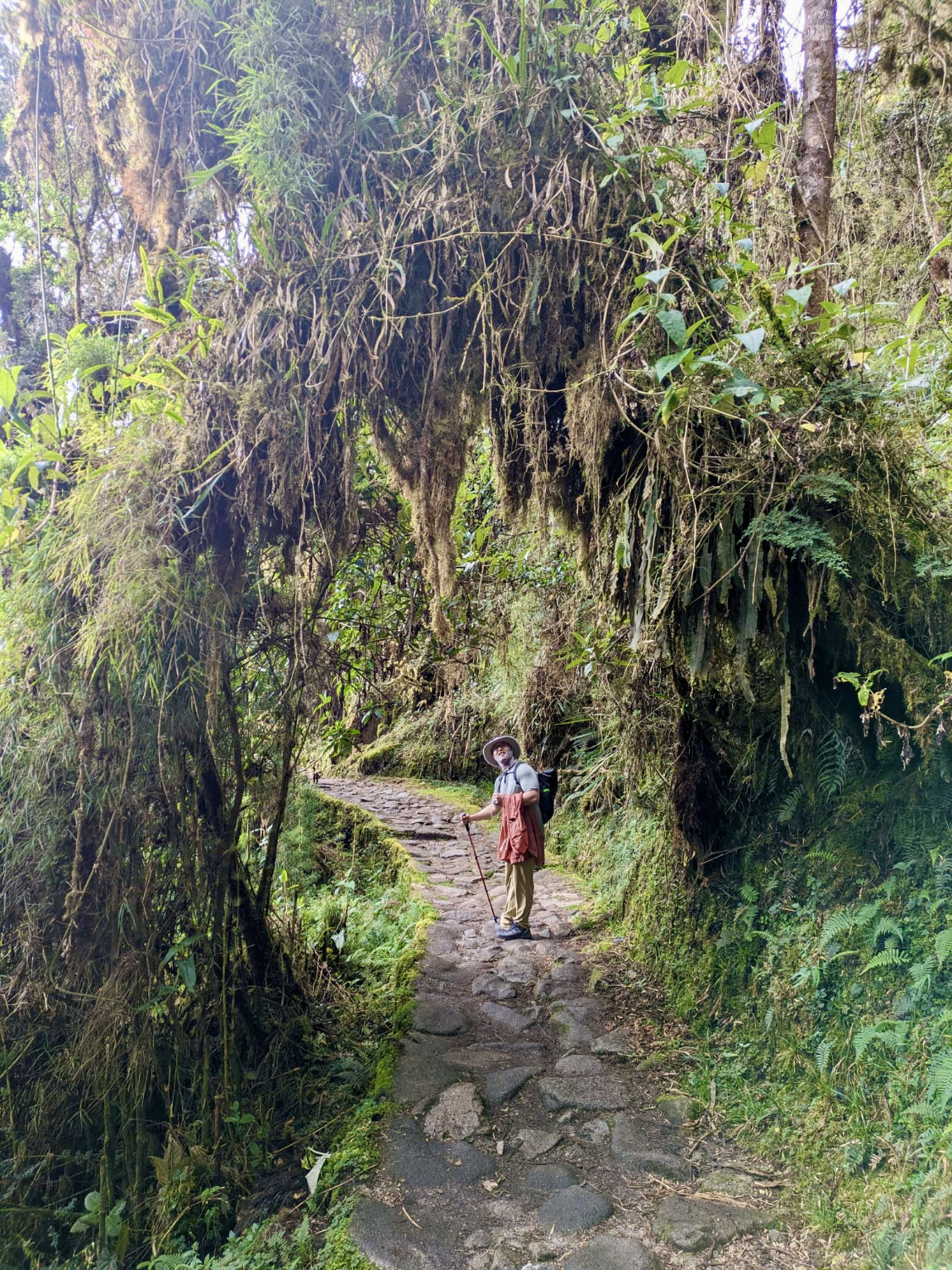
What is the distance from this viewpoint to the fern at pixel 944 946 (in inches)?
108

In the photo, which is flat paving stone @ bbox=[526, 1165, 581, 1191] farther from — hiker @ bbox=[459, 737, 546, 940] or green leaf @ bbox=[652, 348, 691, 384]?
green leaf @ bbox=[652, 348, 691, 384]

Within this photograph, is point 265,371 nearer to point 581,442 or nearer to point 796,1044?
point 581,442

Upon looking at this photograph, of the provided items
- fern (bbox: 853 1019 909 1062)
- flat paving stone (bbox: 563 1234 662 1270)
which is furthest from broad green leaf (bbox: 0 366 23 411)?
fern (bbox: 853 1019 909 1062)

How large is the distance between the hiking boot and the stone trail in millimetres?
510

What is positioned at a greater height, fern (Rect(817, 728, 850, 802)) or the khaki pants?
fern (Rect(817, 728, 850, 802))

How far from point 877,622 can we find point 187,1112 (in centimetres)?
400

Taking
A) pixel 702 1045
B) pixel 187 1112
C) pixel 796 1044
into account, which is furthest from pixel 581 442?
pixel 187 1112

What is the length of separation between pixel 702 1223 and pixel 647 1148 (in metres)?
0.53

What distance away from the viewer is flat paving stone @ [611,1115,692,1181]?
325 centimetres

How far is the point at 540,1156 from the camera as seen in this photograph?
340cm

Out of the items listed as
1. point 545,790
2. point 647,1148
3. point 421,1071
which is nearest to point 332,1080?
point 421,1071

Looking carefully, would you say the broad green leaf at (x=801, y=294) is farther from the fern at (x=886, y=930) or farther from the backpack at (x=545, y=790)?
the backpack at (x=545, y=790)

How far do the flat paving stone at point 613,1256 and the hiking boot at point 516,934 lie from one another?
123 inches

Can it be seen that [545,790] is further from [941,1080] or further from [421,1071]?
[941,1080]
